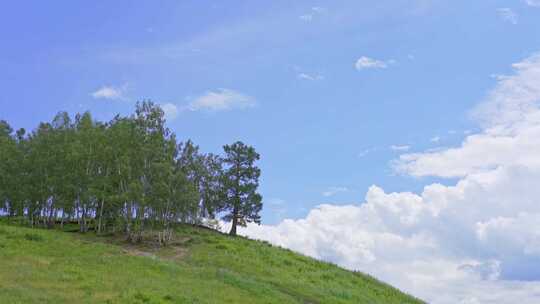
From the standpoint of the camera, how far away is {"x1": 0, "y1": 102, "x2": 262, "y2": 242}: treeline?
179ft

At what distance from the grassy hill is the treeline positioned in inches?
168

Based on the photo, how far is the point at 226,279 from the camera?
33.7m

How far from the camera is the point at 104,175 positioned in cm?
6288

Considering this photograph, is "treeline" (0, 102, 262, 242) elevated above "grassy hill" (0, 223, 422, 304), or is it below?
above

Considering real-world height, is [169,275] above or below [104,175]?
below

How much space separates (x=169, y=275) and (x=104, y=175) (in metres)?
33.4

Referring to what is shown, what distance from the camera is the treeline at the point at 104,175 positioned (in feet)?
179

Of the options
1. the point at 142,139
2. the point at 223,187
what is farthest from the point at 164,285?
the point at 223,187

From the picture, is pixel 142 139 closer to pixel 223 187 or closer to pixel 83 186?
pixel 83 186

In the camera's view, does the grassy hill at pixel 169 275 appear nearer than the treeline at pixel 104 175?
Yes

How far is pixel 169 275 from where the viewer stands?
32.7 meters

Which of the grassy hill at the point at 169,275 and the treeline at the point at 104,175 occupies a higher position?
the treeline at the point at 104,175

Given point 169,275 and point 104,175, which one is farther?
point 104,175

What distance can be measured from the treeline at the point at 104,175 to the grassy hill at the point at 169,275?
4.26 metres
